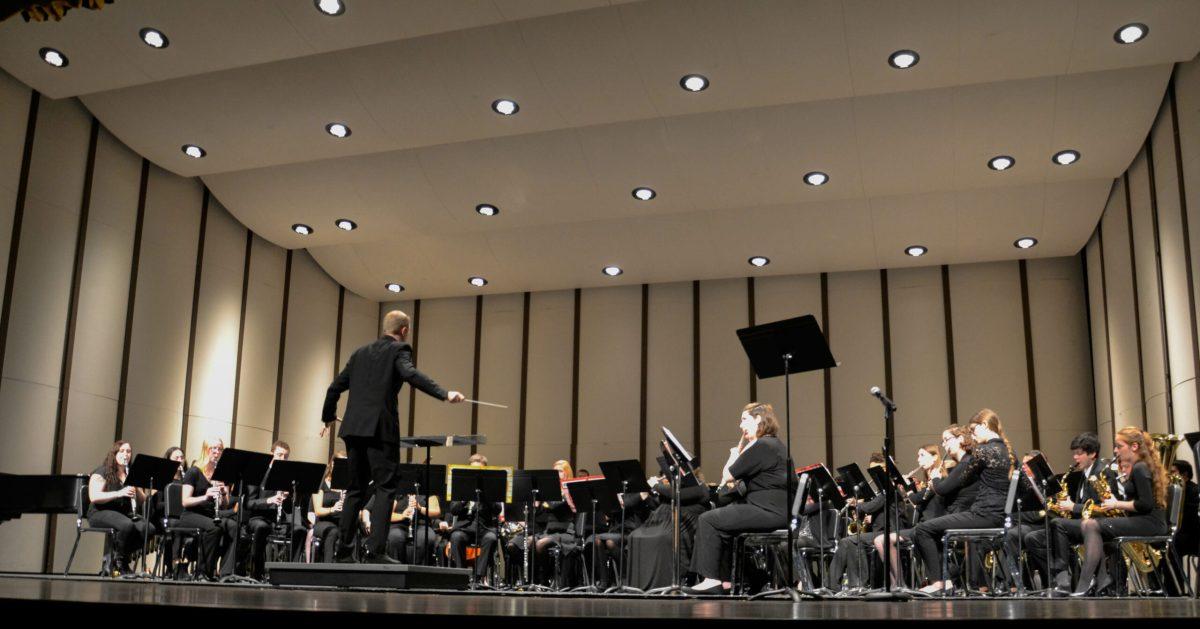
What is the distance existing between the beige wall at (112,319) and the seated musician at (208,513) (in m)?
1.29

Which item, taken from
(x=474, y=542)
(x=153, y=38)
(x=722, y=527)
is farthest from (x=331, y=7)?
(x=474, y=542)

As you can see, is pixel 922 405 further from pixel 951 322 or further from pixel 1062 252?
pixel 1062 252

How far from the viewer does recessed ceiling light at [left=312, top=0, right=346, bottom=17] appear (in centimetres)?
686

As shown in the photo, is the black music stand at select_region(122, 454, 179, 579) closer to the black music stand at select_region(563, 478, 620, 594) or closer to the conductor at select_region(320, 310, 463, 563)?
the conductor at select_region(320, 310, 463, 563)

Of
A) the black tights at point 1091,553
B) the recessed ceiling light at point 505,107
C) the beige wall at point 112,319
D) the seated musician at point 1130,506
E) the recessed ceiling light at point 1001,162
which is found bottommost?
the black tights at point 1091,553

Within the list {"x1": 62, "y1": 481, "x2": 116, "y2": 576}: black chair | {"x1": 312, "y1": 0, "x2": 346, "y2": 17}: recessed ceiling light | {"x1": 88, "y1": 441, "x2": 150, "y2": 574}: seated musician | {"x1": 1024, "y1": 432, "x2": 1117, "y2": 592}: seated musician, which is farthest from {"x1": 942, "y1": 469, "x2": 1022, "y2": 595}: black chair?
{"x1": 62, "y1": 481, "x2": 116, "y2": 576}: black chair

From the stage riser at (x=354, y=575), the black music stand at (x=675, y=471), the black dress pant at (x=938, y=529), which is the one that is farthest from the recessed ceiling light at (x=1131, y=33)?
the stage riser at (x=354, y=575)

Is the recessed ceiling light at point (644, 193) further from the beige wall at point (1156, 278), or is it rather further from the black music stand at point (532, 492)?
the beige wall at point (1156, 278)

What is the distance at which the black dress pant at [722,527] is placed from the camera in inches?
222

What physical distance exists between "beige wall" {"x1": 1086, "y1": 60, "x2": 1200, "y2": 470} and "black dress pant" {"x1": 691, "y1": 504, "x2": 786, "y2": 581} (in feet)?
13.3

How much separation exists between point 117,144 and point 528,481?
16.8ft

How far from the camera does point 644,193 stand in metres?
10.2

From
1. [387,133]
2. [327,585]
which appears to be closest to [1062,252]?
[387,133]

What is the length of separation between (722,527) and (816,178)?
16.4 ft
